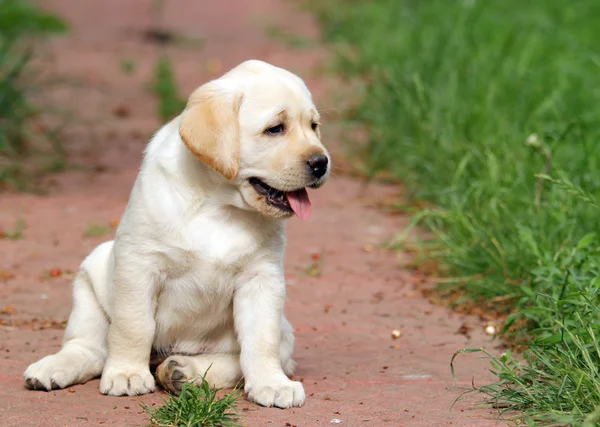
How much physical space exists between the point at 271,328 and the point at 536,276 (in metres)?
1.62

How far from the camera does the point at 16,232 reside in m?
6.78

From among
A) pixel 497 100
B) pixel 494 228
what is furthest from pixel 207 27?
pixel 494 228

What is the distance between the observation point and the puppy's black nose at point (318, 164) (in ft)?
13.4

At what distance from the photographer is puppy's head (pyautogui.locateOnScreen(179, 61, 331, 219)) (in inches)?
159

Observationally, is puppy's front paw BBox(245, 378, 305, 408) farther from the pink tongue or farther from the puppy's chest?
the pink tongue

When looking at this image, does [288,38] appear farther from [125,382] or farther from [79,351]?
[125,382]

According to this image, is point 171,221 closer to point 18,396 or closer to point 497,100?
point 18,396

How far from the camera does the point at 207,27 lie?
14953mm

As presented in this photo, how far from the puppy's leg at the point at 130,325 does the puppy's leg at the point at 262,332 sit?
1.18ft

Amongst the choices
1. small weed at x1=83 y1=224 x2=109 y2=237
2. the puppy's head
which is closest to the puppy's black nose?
the puppy's head

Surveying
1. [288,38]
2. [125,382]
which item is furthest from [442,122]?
[288,38]

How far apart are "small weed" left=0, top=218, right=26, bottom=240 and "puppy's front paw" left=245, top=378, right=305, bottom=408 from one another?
10.2 ft

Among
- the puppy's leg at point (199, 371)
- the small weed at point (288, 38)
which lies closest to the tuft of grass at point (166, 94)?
the small weed at point (288, 38)

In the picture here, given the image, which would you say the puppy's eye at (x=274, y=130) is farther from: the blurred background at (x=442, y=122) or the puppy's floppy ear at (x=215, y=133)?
the blurred background at (x=442, y=122)
